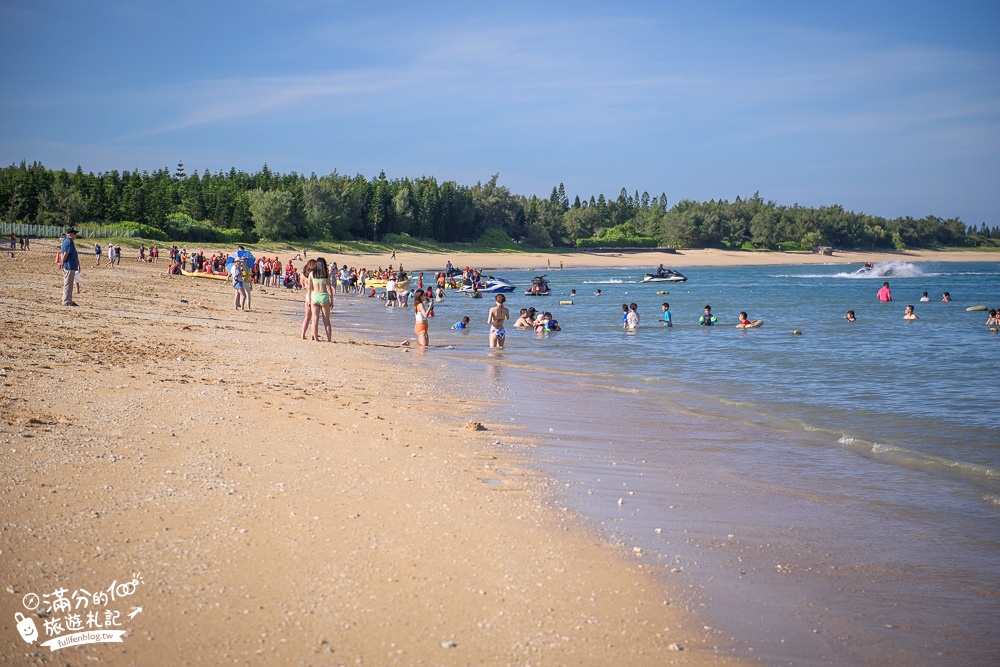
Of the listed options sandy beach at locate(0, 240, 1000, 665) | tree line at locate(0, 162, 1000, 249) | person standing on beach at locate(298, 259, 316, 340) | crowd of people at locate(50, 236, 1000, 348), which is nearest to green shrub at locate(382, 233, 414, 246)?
tree line at locate(0, 162, 1000, 249)

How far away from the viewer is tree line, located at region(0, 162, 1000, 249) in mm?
74938

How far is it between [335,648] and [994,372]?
17.9 metres

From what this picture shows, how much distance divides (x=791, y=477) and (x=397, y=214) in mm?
99269

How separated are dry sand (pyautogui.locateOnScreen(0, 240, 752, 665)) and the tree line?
69.5m

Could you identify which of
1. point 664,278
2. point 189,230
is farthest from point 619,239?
point 189,230

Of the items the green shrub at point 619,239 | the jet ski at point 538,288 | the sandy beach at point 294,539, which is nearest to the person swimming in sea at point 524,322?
the sandy beach at point 294,539

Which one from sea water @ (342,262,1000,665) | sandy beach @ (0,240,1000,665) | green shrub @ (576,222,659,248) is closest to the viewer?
sandy beach @ (0,240,1000,665)

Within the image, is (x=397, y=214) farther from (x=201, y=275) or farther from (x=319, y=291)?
(x=319, y=291)

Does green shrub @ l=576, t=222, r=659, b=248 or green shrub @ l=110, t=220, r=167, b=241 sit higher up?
green shrub @ l=576, t=222, r=659, b=248

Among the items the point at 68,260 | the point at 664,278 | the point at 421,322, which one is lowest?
the point at 421,322

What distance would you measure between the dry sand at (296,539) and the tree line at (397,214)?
228 feet

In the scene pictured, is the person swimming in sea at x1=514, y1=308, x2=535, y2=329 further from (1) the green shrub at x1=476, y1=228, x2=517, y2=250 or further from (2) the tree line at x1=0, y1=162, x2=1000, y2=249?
(1) the green shrub at x1=476, y1=228, x2=517, y2=250

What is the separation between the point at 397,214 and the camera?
4117 inches

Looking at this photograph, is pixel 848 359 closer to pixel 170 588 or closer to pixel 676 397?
pixel 676 397
